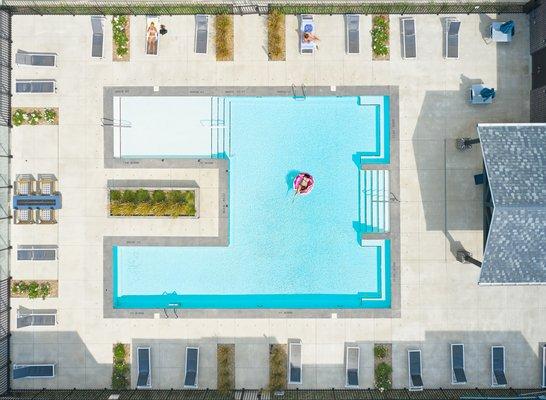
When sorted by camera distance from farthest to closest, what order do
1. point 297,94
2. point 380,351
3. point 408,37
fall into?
point 297,94 → point 380,351 → point 408,37

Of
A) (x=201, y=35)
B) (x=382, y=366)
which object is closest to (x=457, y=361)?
(x=382, y=366)

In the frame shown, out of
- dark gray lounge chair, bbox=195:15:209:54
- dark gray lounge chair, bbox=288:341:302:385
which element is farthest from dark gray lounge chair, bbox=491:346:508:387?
dark gray lounge chair, bbox=195:15:209:54

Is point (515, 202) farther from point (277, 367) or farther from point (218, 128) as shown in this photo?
point (218, 128)

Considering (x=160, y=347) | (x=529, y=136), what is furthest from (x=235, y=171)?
(x=529, y=136)

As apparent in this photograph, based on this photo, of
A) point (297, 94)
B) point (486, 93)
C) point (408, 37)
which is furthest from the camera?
point (297, 94)

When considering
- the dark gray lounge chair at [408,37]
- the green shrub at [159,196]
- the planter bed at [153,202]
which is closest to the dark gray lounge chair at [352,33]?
the dark gray lounge chair at [408,37]

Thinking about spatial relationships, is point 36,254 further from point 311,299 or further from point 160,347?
point 311,299

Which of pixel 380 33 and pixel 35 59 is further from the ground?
pixel 380 33
